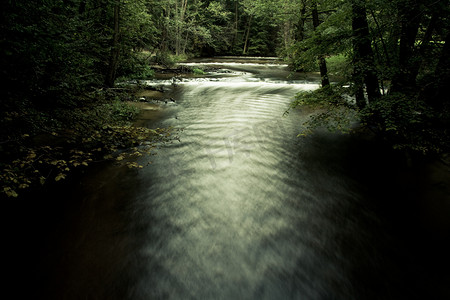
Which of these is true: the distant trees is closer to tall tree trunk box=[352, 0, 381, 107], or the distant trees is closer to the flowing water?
tall tree trunk box=[352, 0, 381, 107]

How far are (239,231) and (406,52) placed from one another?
19.5 ft

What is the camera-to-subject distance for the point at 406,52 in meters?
5.30

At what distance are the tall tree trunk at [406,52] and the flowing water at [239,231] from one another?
220 cm

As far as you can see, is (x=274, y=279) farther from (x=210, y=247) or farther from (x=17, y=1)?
(x=17, y=1)

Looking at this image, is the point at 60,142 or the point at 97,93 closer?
the point at 60,142

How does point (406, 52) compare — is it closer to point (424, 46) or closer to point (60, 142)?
point (424, 46)

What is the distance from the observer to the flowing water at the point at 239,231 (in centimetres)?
291

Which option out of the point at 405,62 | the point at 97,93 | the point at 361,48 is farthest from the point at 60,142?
the point at 405,62

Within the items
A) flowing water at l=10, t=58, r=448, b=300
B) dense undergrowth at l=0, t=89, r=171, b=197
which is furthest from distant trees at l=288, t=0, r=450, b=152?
dense undergrowth at l=0, t=89, r=171, b=197

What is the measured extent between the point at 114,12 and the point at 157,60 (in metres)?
12.1

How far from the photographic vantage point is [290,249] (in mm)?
3486

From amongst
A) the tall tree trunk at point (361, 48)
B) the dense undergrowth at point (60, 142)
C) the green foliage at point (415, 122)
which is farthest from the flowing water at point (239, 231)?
the tall tree trunk at point (361, 48)

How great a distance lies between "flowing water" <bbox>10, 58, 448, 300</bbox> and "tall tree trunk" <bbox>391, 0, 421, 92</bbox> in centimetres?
220

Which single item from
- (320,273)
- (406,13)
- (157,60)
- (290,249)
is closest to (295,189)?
(290,249)
